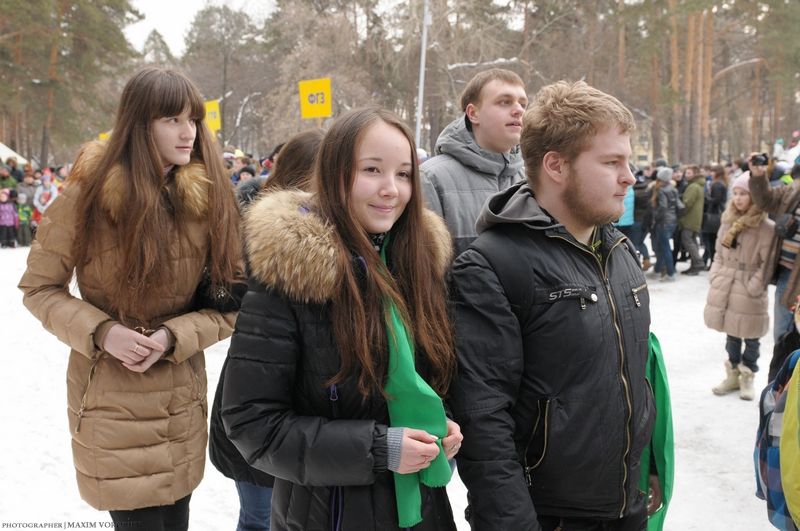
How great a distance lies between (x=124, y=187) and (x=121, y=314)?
0.42 meters

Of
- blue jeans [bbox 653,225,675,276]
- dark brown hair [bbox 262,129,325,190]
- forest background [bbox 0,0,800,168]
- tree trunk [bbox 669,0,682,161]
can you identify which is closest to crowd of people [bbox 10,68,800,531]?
dark brown hair [bbox 262,129,325,190]

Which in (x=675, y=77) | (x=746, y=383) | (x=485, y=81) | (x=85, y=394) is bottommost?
(x=746, y=383)

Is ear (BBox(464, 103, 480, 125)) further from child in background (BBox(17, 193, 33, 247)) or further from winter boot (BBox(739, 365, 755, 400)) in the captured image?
child in background (BBox(17, 193, 33, 247))

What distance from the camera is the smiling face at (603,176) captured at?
6.04 feet

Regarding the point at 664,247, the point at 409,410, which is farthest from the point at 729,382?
the point at 664,247

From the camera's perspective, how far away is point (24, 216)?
1591cm

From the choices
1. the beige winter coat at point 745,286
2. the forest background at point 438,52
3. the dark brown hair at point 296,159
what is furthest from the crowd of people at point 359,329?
the forest background at point 438,52

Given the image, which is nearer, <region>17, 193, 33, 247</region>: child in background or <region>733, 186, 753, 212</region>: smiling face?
<region>733, 186, 753, 212</region>: smiling face

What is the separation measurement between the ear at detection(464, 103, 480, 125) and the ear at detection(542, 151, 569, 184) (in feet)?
4.20

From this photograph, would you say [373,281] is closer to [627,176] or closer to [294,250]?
[294,250]

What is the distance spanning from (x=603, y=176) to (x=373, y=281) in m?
0.70

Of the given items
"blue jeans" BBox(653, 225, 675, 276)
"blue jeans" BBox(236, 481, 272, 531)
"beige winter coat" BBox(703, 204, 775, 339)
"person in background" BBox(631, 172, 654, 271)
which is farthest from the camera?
"person in background" BBox(631, 172, 654, 271)

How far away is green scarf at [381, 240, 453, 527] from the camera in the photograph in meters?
1.60

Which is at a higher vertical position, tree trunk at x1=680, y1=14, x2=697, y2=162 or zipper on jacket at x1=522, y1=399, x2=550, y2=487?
tree trunk at x1=680, y1=14, x2=697, y2=162
